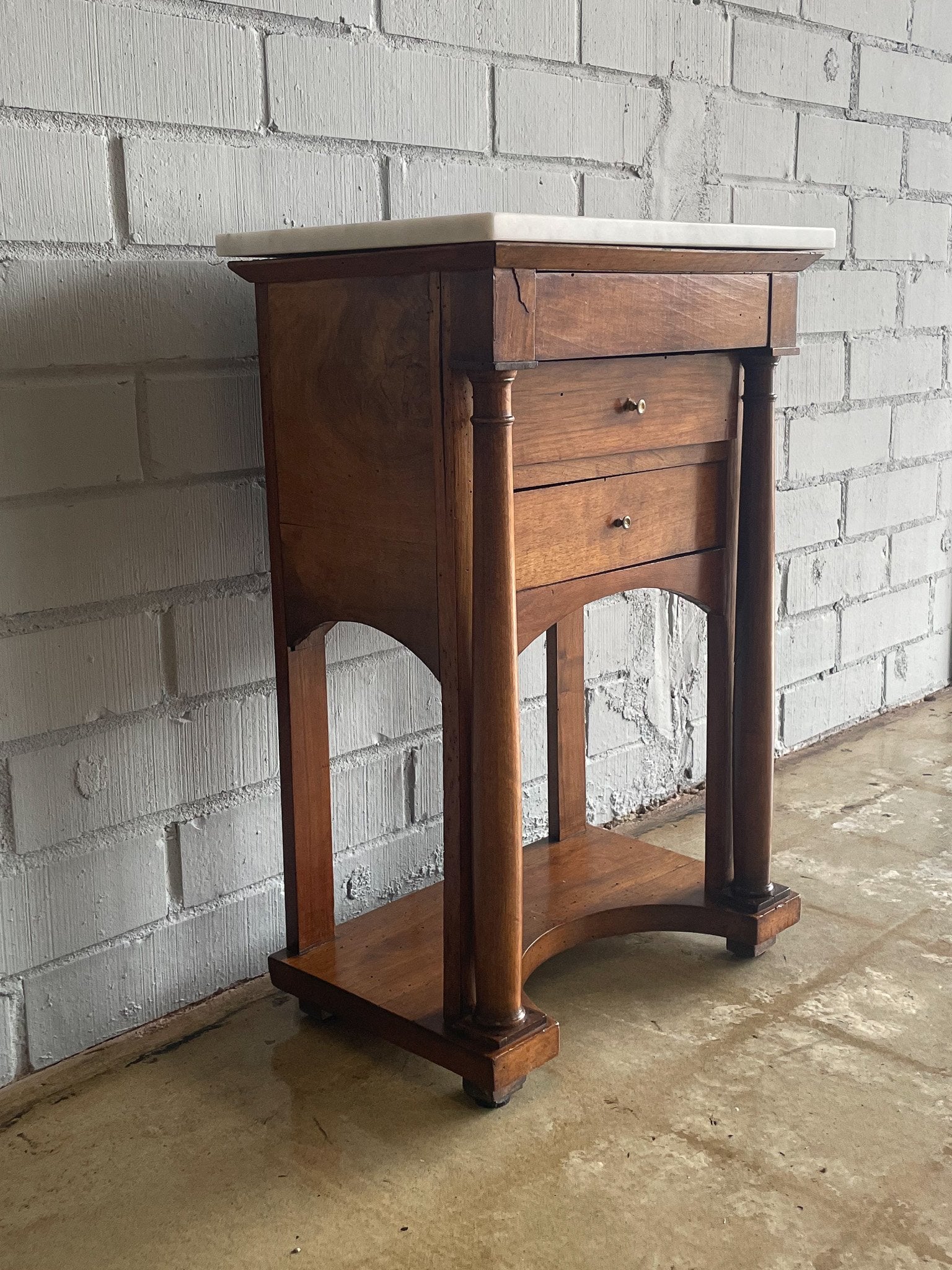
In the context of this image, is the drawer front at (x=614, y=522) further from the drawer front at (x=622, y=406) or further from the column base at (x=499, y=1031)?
the column base at (x=499, y=1031)

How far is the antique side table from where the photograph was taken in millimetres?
1396

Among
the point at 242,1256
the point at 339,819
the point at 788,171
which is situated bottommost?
the point at 242,1256

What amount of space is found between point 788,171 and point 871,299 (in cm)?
41

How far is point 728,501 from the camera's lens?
5.82 ft

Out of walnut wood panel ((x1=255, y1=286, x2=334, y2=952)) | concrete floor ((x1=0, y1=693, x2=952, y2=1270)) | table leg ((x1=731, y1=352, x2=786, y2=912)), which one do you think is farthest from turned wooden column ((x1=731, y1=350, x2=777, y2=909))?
walnut wood panel ((x1=255, y1=286, x2=334, y2=952))

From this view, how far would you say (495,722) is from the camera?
144 cm

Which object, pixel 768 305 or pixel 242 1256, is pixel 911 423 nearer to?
pixel 768 305

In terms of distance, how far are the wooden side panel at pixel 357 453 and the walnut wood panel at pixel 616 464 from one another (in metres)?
0.12

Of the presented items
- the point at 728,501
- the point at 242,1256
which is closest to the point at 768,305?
the point at 728,501

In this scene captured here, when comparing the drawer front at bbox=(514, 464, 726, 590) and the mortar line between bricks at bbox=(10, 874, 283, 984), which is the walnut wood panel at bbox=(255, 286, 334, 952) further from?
the drawer front at bbox=(514, 464, 726, 590)

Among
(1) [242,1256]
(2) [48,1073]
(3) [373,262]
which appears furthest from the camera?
(2) [48,1073]

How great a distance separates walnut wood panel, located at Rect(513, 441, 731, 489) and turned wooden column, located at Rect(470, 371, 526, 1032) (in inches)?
3.2

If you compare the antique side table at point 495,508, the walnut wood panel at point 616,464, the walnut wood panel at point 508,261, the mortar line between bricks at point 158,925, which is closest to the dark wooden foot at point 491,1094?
the antique side table at point 495,508

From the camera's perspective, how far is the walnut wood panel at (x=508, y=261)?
1.33 m
